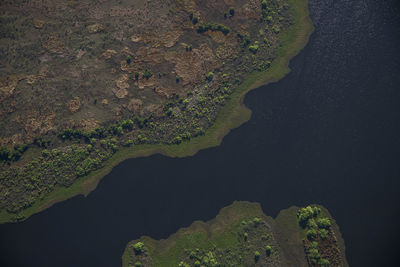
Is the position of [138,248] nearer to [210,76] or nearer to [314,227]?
[314,227]

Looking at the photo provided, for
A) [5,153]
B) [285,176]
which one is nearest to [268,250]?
[285,176]

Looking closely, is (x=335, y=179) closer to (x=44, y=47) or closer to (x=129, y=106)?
(x=129, y=106)

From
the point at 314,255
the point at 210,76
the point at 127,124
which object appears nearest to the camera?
the point at 314,255

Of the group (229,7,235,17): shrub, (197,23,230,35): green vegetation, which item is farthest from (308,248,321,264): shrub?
(229,7,235,17): shrub

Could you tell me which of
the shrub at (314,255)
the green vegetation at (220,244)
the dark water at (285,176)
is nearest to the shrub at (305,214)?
the dark water at (285,176)

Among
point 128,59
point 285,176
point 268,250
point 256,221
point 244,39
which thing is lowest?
point 268,250

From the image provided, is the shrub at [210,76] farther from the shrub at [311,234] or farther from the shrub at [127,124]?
the shrub at [311,234]
